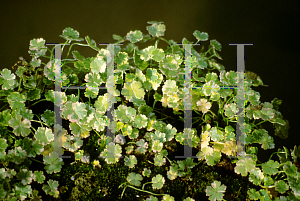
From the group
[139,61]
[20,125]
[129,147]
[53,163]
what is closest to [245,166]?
[129,147]

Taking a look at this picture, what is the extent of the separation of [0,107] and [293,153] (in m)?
1.06

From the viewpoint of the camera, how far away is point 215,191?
0.77 meters

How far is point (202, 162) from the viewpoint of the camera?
2.75 feet

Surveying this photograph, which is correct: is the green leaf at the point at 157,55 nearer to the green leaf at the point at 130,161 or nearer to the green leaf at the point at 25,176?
the green leaf at the point at 130,161

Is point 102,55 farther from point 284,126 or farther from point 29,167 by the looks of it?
point 284,126

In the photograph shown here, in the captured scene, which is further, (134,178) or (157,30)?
(157,30)

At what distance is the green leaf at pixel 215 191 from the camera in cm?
77

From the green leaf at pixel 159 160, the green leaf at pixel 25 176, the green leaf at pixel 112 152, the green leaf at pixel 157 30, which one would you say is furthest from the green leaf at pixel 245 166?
the green leaf at pixel 25 176

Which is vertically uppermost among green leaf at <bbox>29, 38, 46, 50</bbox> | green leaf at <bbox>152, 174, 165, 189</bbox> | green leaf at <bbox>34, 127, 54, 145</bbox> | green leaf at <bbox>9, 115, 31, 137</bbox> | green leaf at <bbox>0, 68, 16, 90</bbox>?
green leaf at <bbox>29, 38, 46, 50</bbox>

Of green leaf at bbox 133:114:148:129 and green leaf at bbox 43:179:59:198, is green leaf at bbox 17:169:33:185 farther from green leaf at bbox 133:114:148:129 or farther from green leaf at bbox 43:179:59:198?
green leaf at bbox 133:114:148:129

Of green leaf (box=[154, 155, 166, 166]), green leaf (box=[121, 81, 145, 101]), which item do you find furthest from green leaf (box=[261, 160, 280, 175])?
green leaf (box=[121, 81, 145, 101])

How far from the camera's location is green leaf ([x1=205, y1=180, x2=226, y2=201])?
30.1 inches

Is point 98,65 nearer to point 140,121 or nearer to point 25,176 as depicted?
point 140,121

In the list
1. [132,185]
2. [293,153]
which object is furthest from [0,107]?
[293,153]
